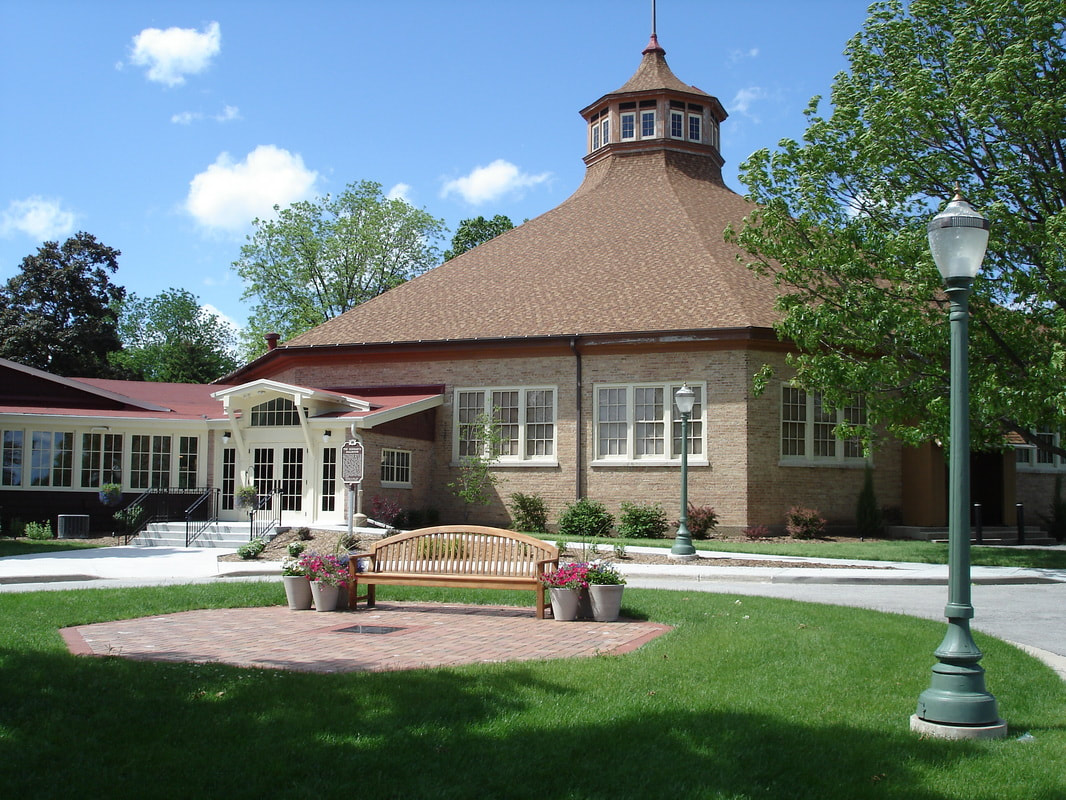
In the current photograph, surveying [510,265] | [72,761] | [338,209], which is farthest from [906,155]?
[338,209]

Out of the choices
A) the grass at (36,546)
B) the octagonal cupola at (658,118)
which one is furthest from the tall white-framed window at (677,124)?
the grass at (36,546)

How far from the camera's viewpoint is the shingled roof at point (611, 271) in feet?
89.7

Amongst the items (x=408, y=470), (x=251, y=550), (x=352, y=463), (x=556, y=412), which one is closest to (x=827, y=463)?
(x=556, y=412)

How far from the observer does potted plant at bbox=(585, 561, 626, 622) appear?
1153 cm

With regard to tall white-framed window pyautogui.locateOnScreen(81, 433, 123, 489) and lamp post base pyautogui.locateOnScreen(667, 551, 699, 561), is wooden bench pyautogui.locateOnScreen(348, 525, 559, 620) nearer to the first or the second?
lamp post base pyautogui.locateOnScreen(667, 551, 699, 561)

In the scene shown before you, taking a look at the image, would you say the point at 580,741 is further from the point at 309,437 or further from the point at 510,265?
the point at 510,265

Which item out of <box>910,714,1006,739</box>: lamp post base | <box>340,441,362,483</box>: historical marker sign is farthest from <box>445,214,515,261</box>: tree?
<box>910,714,1006,739</box>: lamp post base

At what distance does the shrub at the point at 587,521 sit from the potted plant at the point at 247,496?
26.5 ft

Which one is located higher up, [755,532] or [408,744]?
[755,532]

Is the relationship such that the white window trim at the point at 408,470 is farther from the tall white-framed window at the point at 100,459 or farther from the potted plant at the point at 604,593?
the potted plant at the point at 604,593

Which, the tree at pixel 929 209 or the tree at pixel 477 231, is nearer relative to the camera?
the tree at pixel 929 209

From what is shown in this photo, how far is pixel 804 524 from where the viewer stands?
25422 mm

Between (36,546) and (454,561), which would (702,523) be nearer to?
(454,561)

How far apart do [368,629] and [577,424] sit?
1667 centimetres
